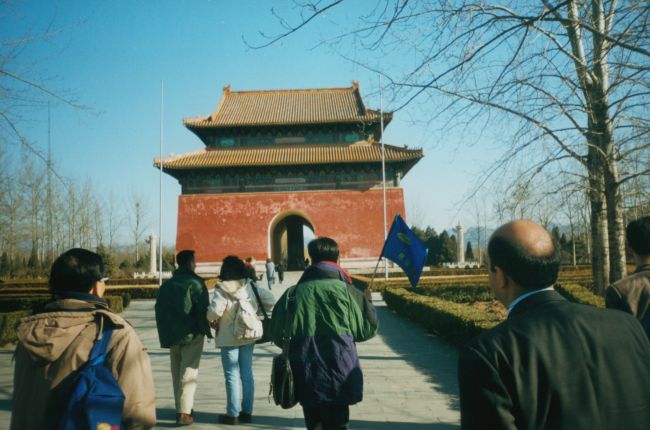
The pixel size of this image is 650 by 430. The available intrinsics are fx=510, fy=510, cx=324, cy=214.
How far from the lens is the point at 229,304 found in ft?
14.7

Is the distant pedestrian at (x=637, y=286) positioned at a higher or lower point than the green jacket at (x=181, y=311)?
higher

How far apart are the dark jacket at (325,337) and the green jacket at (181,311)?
1432 mm

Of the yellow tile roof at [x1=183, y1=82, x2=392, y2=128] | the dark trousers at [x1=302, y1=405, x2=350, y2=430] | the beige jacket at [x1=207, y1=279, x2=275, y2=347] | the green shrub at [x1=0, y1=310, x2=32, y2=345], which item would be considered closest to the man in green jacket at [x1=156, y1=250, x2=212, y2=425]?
the beige jacket at [x1=207, y1=279, x2=275, y2=347]

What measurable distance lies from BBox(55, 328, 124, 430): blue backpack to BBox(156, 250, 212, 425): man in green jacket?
253 centimetres

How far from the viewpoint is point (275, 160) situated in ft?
85.8

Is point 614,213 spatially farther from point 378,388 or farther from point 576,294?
point 378,388

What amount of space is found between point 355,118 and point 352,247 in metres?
6.77

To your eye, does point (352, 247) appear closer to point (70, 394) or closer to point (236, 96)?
point (236, 96)

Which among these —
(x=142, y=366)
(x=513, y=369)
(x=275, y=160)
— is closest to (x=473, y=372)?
(x=513, y=369)

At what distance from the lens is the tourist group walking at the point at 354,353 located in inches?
53.9

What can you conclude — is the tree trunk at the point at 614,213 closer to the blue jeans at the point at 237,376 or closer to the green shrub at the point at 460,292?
the green shrub at the point at 460,292

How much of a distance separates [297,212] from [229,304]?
2254 cm

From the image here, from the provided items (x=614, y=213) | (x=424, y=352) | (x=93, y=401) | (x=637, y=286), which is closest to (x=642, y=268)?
(x=637, y=286)

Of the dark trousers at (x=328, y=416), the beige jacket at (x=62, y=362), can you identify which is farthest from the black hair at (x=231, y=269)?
the beige jacket at (x=62, y=362)
